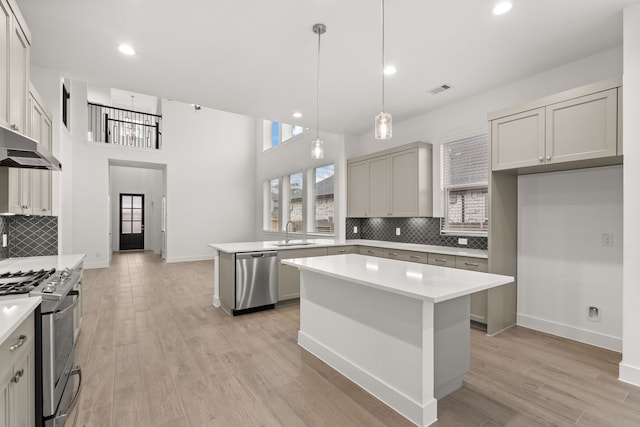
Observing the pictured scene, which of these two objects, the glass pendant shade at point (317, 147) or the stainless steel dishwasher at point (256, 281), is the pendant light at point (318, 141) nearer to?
the glass pendant shade at point (317, 147)

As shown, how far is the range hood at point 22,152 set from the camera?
1.82 m

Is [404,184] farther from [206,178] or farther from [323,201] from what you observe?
[206,178]

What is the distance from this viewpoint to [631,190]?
2.42 metres

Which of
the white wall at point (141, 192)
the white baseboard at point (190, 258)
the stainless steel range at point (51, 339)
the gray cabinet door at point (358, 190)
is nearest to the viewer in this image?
the stainless steel range at point (51, 339)

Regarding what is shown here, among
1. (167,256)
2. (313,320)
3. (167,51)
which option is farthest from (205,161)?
(313,320)

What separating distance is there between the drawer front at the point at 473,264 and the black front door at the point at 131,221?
473 inches

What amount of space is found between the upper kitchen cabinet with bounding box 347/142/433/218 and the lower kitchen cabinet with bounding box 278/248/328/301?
1425mm

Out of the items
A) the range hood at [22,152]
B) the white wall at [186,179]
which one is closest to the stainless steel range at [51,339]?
the range hood at [22,152]

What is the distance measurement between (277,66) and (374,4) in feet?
4.33

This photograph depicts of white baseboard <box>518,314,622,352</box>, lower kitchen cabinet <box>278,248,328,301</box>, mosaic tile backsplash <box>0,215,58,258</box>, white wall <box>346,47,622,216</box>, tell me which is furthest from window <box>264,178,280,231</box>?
white baseboard <box>518,314,622,352</box>

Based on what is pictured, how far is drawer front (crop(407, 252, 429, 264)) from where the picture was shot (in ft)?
13.2

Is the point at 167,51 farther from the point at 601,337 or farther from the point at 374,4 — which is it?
the point at 601,337

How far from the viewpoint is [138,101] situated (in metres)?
10.2

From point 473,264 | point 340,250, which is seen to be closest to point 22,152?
point 340,250
